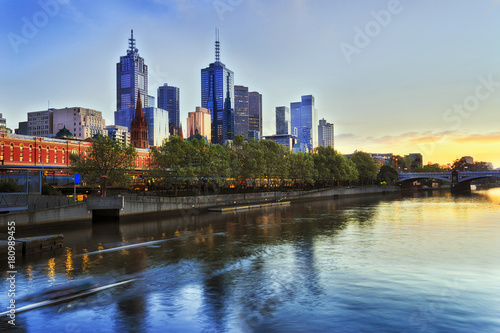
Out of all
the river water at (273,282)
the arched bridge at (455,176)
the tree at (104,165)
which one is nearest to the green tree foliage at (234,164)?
the tree at (104,165)

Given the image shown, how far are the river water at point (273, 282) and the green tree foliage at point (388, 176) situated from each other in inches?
6091

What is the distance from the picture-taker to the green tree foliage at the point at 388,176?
18850 centimetres

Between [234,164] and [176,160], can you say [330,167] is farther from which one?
[176,160]

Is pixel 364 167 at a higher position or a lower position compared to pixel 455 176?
higher

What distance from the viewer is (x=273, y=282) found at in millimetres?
21172

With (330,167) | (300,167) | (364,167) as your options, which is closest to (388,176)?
(364,167)

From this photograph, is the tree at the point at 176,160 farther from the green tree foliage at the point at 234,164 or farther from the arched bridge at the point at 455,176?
the arched bridge at the point at 455,176

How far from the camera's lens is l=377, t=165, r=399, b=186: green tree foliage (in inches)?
7421

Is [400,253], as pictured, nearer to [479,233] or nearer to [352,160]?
[479,233]

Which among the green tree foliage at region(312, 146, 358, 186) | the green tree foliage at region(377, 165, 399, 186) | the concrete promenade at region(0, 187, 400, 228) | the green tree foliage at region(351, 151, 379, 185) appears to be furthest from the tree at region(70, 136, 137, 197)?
the green tree foliage at region(377, 165, 399, 186)

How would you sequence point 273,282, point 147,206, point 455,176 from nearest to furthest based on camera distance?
point 273,282 < point 147,206 < point 455,176

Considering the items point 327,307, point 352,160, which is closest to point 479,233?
point 327,307

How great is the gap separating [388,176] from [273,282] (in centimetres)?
18017

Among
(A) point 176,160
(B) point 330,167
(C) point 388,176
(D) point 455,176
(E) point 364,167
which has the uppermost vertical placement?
(E) point 364,167
